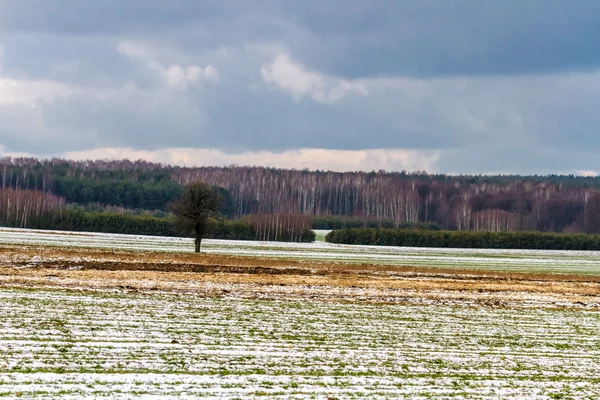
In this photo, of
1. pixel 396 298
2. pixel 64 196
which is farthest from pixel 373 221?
pixel 396 298

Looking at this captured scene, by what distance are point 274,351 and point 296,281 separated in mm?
22091

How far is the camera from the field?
15.3 meters

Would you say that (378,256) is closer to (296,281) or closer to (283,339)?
(296,281)

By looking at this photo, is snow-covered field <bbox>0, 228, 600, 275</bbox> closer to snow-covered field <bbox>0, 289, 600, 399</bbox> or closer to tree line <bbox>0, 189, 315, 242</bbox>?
tree line <bbox>0, 189, 315, 242</bbox>

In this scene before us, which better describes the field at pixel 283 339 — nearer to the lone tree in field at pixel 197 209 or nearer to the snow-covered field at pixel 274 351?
the snow-covered field at pixel 274 351

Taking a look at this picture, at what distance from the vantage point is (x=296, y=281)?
134 ft

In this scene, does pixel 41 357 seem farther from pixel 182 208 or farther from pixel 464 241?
pixel 464 241

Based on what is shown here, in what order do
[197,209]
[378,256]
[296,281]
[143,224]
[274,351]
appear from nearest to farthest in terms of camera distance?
[274,351] < [296,281] < [197,209] < [378,256] < [143,224]

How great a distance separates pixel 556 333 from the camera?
24.8 m

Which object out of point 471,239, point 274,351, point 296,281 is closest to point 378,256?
point 471,239

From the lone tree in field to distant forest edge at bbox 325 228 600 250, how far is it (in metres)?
43.4

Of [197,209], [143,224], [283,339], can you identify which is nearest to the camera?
[283,339]

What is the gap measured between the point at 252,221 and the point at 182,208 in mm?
52944

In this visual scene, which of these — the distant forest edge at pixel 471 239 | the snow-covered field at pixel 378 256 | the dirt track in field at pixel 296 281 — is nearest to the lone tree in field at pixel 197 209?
the snow-covered field at pixel 378 256
